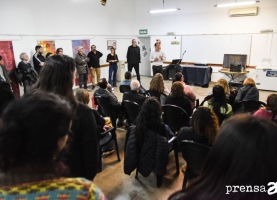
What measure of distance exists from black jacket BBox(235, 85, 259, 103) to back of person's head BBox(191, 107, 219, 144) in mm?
1881

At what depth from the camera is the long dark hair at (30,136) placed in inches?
26.7

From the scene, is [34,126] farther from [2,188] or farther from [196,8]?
[196,8]

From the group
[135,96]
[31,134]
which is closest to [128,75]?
[135,96]

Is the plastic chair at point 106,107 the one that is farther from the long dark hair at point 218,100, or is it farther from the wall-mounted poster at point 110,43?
the wall-mounted poster at point 110,43

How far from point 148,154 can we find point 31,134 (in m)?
1.85

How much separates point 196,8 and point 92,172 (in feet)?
27.8

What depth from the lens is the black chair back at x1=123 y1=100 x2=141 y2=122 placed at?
3355 mm

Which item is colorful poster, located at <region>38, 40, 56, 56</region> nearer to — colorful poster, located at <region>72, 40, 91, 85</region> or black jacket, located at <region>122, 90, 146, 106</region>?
colorful poster, located at <region>72, 40, 91, 85</region>

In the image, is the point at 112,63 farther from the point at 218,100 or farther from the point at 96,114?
the point at 96,114

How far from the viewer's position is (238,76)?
26.3 feet

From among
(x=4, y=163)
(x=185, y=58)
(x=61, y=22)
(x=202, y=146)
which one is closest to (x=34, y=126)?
(x=4, y=163)

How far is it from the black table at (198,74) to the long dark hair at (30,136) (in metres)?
→ 7.58

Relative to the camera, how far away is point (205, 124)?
206 cm

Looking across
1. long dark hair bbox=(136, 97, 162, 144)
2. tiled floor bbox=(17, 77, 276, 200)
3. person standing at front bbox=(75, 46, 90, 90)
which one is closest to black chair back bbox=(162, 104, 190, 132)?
tiled floor bbox=(17, 77, 276, 200)
